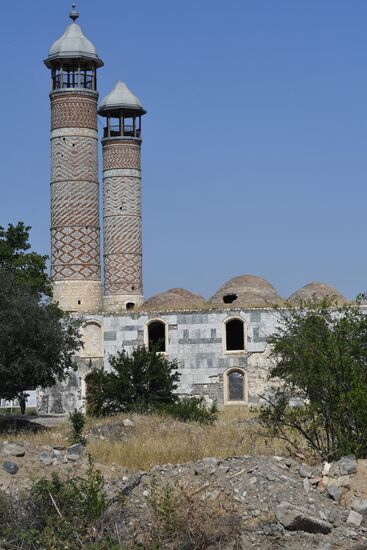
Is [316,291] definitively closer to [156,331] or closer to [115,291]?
[156,331]

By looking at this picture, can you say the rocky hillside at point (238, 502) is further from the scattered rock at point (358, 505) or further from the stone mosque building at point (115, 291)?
the stone mosque building at point (115, 291)

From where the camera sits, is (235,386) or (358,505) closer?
(358,505)

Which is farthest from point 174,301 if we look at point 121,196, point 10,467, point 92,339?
point 10,467

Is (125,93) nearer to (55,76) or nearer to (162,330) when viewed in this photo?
(55,76)

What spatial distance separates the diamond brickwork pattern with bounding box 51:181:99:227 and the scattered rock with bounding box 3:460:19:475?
20.9 m

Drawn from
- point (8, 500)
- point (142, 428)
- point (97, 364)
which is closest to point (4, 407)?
point (97, 364)

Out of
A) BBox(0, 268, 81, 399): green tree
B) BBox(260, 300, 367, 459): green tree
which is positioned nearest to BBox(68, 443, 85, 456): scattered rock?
BBox(260, 300, 367, 459): green tree

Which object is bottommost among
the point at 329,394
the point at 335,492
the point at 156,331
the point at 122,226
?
the point at 335,492

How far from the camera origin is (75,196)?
1258 inches

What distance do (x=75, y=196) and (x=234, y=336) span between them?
6905 mm

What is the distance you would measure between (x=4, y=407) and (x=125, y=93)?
13.4 metres

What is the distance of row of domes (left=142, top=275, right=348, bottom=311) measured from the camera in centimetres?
3066

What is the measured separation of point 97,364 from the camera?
30.7 meters

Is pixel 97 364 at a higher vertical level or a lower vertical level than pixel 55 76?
lower
